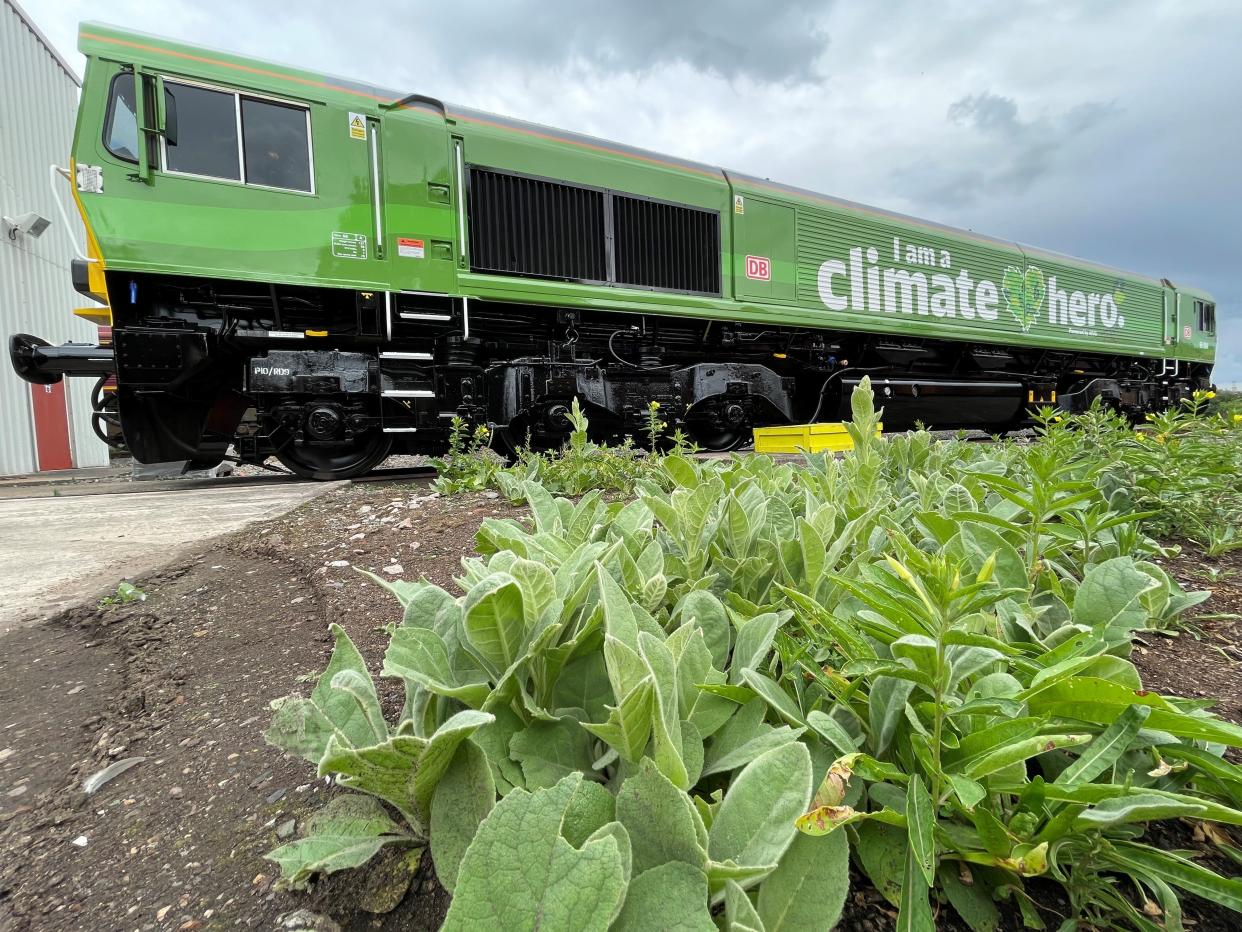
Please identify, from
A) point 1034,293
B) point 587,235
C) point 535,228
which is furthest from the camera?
point 1034,293

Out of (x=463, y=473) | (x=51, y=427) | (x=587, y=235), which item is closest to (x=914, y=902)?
(x=463, y=473)

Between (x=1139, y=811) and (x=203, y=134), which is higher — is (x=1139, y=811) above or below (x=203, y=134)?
below

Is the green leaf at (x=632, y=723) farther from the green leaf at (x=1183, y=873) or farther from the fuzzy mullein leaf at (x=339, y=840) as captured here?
the green leaf at (x=1183, y=873)

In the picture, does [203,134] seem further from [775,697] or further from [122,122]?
[775,697]

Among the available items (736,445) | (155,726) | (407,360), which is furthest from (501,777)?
(736,445)

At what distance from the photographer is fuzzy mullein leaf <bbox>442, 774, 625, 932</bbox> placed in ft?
1.29

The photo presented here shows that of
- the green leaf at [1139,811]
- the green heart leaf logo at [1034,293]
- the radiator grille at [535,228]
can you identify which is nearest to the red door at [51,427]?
the radiator grille at [535,228]

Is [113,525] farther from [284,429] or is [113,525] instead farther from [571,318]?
[571,318]

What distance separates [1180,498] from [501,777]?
69.6 inches

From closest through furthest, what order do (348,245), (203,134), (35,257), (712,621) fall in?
(712,621) → (203,134) → (348,245) → (35,257)

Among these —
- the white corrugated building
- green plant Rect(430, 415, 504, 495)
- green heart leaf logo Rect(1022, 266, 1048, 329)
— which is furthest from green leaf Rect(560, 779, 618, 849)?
the white corrugated building

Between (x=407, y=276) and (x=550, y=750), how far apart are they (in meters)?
4.71

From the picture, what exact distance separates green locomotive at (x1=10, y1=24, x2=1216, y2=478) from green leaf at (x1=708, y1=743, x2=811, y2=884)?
2.89m

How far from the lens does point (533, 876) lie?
41 cm
